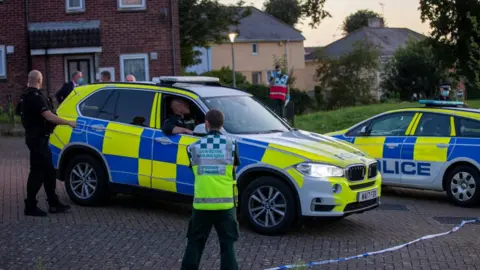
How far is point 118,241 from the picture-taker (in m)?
7.96

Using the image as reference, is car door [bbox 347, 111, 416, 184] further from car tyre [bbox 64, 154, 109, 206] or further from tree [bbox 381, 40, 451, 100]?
tree [bbox 381, 40, 451, 100]

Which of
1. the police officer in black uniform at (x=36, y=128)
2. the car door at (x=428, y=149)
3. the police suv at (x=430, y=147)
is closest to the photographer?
the police officer in black uniform at (x=36, y=128)

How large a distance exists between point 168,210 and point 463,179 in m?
4.55

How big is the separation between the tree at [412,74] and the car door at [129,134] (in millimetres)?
40535

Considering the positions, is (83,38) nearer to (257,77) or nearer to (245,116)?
(245,116)

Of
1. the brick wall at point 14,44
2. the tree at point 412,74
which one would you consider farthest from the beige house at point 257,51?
the brick wall at point 14,44

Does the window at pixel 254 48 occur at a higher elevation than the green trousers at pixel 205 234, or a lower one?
higher

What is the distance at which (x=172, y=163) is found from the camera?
896 centimetres

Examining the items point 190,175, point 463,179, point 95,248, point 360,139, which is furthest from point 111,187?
point 463,179

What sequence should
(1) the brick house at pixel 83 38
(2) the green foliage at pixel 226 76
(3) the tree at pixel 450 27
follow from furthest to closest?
(2) the green foliage at pixel 226 76 < (3) the tree at pixel 450 27 < (1) the brick house at pixel 83 38

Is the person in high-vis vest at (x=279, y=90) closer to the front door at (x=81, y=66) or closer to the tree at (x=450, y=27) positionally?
the front door at (x=81, y=66)

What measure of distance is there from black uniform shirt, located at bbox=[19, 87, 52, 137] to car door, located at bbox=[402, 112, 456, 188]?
18.7ft

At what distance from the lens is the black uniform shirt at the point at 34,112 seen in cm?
898

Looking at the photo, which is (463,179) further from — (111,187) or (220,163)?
(220,163)
